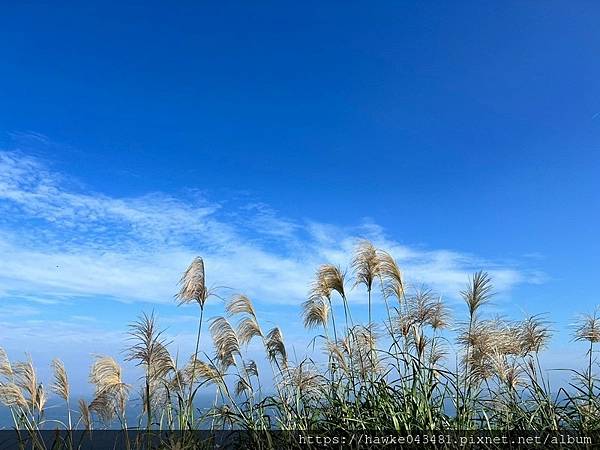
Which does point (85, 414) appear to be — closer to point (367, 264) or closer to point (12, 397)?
point (12, 397)

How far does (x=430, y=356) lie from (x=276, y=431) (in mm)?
1404

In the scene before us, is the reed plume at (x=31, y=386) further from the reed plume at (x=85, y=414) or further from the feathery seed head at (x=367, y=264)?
the feathery seed head at (x=367, y=264)

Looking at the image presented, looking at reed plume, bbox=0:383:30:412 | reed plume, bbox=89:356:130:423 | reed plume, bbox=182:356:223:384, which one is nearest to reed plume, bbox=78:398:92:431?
reed plume, bbox=89:356:130:423

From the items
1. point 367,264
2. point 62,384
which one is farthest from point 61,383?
point 367,264

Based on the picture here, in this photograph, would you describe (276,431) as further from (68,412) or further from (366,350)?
(68,412)

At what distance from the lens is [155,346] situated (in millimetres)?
4699

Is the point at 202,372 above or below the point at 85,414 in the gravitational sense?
above

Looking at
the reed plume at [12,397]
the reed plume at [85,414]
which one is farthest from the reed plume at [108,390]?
the reed plume at [12,397]

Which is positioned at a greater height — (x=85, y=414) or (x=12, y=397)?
(x=12, y=397)

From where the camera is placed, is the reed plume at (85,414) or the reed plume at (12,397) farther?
the reed plume at (85,414)

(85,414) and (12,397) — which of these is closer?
(12,397)

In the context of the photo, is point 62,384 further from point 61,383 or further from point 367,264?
point 367,264

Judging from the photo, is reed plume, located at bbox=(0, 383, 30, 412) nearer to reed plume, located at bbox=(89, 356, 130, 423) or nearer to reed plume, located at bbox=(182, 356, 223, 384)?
reed plume, located at bbox=(89, 356, 130, 423)

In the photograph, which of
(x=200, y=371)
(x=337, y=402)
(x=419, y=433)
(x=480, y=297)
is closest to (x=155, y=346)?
(x=200, y=371)
